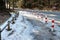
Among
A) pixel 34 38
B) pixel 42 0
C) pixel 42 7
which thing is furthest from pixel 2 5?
pixel 42 0

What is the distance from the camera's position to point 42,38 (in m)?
12.8

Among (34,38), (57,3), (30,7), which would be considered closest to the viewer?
(34,38)

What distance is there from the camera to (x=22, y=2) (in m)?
71.2

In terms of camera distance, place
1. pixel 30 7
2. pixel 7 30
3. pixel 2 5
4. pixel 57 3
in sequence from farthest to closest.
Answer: pixel 30 7 → pixel 57 3 → pixel 2 5 → pixel 7 30

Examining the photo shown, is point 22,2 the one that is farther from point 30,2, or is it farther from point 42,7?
point 42,7

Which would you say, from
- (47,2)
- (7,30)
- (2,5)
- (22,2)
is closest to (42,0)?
(47,2)

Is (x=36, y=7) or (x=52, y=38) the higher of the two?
(x=52, y=38)

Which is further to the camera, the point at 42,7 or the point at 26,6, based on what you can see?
the point at 26,6

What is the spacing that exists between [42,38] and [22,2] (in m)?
59.0

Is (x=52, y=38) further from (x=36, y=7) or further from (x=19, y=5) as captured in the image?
(x=19, y=5)

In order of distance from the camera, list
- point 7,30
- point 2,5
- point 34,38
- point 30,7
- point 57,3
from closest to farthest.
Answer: point 34,38 < point 7,30 < point 2,5 < point 57,3 < point 30,7

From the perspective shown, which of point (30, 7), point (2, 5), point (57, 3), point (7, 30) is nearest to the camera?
point (7, 30)

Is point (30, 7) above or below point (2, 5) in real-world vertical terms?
below

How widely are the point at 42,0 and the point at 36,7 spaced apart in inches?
150
